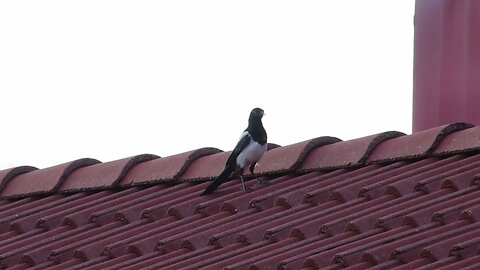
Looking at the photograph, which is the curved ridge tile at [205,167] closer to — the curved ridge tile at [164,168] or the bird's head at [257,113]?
the curved ridge tile at [164,168]

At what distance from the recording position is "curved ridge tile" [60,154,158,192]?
24.0ft

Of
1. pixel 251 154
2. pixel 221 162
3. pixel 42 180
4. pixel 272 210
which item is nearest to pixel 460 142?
pixel 272 210

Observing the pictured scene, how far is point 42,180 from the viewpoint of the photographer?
7.65m

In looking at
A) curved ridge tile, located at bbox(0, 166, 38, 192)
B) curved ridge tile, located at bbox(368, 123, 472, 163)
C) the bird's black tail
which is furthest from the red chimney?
curved ridge tile, located at bbox(0, 166, 38, 192)

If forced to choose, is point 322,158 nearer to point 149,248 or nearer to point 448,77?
point 149,248

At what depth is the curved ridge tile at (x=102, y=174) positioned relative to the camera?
24.0ft

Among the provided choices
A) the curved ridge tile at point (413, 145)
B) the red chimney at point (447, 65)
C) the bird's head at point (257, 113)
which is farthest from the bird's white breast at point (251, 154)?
the red chimney at point (447, 65)

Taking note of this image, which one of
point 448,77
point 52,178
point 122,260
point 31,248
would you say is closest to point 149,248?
point 122,260

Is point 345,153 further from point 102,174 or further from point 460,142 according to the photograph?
point 102,174

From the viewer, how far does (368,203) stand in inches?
225

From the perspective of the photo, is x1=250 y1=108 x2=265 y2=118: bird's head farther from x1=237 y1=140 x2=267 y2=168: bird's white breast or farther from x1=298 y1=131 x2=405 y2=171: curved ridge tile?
x1=298 y1=131 x2=405 y2=171: curved ridge tile

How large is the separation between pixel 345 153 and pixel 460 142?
59cm

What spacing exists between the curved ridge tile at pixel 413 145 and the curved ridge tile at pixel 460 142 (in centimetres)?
3

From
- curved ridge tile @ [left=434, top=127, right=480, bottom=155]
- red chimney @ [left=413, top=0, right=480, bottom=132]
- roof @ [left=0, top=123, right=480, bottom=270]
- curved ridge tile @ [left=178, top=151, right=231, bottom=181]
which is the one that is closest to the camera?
roof @ [left=0, top=123, right=480, bottom=270]
